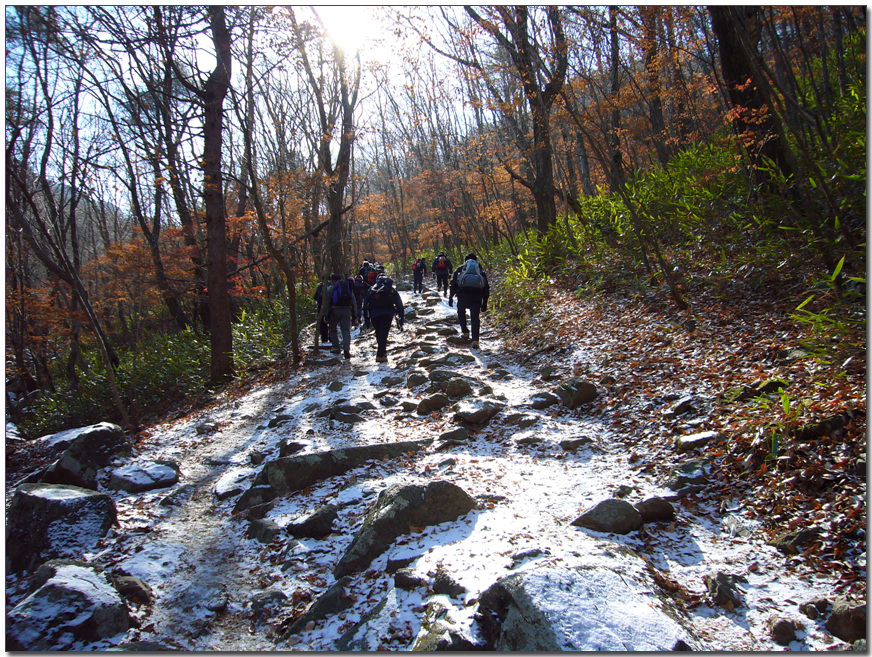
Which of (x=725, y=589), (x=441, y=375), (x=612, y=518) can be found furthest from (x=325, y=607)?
(x=441, y=375)

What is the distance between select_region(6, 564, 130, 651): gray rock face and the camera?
80.0 inches

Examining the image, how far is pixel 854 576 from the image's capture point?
2109 millimetres

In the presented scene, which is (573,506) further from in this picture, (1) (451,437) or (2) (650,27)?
(2) (650,27)

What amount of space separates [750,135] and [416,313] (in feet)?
27.9

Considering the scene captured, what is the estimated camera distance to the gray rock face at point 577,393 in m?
5.00

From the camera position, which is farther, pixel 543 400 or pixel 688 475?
pixel 543 400

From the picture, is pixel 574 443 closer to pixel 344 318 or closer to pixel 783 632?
pixel 783 632

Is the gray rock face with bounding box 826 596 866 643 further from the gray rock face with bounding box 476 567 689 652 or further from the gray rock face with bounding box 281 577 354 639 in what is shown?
the gray rock face with bounding box 281 577 354 639

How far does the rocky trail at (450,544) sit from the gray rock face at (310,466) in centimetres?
2

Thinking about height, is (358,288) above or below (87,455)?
above

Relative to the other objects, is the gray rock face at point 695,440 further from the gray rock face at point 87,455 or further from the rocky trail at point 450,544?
the gray rock face at point 87,455

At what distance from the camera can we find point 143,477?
13.9 ft

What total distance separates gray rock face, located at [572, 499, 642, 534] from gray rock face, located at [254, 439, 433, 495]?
2.02 m

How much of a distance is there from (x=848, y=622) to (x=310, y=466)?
3638 millimetres
